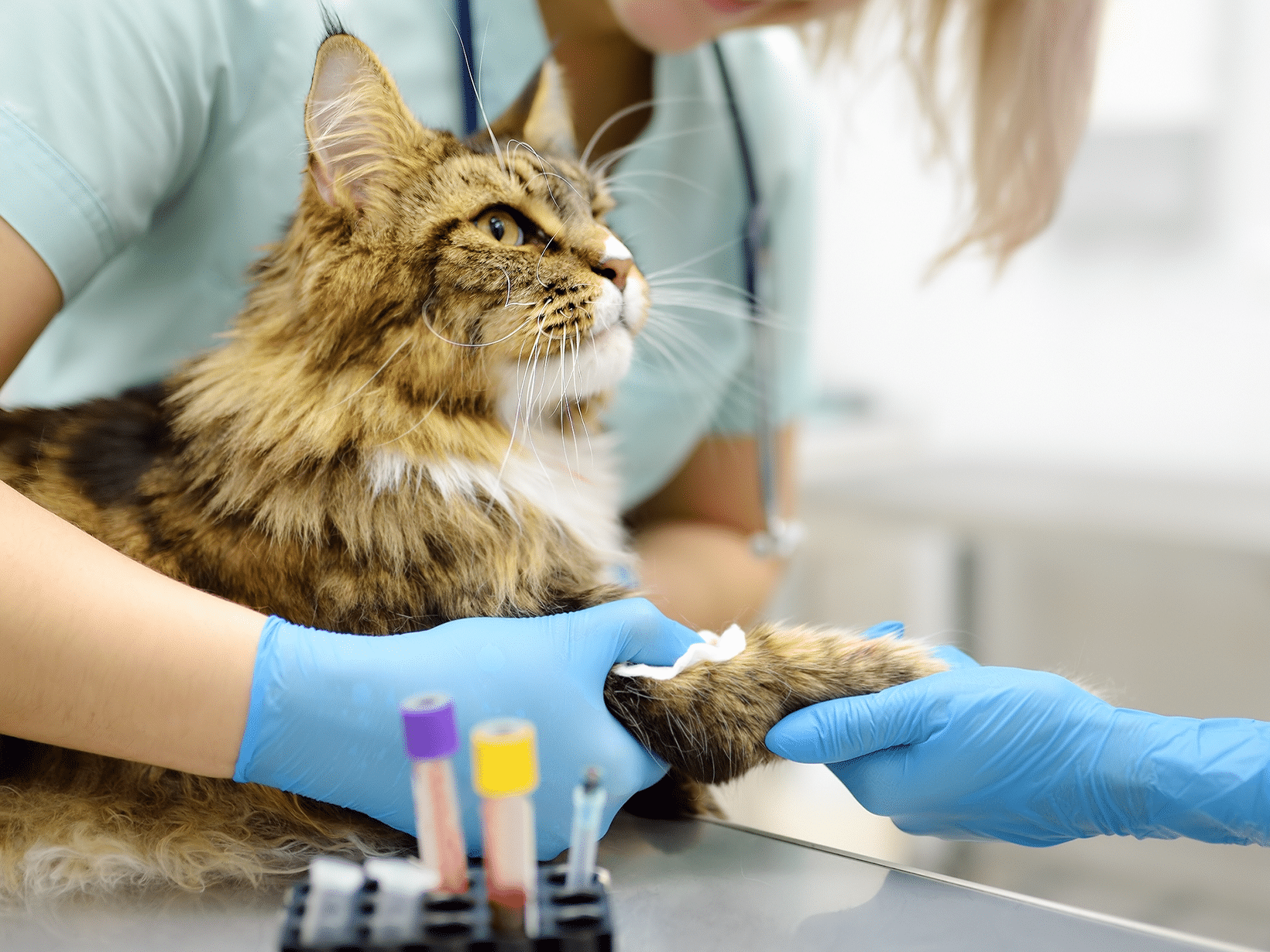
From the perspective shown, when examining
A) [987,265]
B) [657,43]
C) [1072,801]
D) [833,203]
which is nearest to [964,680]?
[1072,801]

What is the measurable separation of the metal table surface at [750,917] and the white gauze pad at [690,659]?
129 mm

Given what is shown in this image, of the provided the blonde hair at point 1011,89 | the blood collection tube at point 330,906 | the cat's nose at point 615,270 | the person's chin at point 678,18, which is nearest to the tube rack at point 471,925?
the blood collection tube at point 330,906

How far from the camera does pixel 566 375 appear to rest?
688mm

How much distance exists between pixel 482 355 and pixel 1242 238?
2095mm

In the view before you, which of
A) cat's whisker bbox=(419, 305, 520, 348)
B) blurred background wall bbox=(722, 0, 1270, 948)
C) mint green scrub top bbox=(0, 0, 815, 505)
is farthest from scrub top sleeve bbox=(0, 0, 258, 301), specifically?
blurred background wall bbox=(722, 0, 1270, 948)

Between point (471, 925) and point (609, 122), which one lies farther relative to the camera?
point (609, 122)

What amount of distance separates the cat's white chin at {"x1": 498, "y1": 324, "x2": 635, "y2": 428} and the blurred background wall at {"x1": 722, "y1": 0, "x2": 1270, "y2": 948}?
1.01 m

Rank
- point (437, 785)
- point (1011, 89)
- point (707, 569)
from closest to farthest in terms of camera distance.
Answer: point (437, 785), point (1011, 89), point (707, 569)

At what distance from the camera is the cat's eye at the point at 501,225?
672 millimetres

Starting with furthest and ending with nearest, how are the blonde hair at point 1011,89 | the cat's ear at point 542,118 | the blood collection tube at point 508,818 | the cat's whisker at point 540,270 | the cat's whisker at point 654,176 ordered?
the blonde hair at point 1011,89, the cat's whisker at point 654,176, the cat's ear at point 542,118, the cat's whisker at point 540,270, the blood collection tube at point 508,818

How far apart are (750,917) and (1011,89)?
989mm

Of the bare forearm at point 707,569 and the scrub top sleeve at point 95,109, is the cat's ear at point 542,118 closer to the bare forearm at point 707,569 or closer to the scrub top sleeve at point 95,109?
the scrub top sleeve at point 95,109

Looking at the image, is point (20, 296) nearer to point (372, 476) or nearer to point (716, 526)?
point (372, 476)

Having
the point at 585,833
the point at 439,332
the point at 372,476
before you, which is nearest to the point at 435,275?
the point at 439,332
